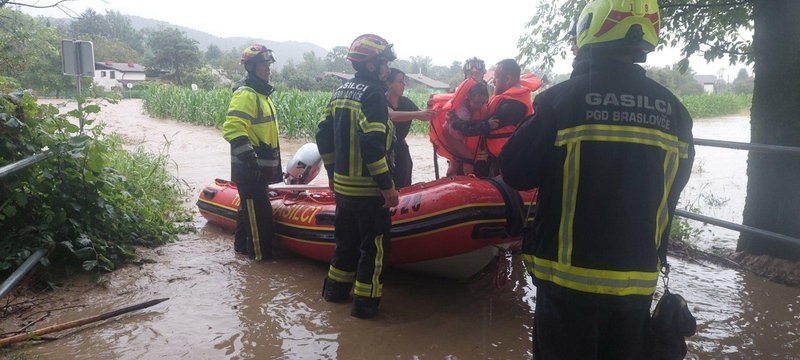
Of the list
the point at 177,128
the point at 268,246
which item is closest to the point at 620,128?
the point at 268,246

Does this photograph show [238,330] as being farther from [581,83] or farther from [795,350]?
[795,350]

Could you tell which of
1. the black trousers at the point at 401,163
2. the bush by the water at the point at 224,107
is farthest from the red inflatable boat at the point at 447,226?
the bush by the water at the point at 224,107

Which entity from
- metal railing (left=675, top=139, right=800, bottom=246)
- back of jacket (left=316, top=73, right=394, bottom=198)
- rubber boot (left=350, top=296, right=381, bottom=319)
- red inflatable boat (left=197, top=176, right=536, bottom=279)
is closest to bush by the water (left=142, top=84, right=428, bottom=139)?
red inflatable boat (left=197, top=176, right=536, bottom=279)

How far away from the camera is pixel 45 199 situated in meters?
3.86

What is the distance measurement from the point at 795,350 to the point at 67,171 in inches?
187

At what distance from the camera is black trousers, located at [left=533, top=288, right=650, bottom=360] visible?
5.39 feet

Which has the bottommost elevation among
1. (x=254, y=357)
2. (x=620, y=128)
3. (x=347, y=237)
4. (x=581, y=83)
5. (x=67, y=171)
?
(x=254, y=357)

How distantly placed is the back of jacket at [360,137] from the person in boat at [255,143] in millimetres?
1169

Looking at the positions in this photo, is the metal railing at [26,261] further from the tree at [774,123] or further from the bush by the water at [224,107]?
the bush by the water at [224,107]

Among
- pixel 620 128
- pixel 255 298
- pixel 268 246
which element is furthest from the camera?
pixel 268 246

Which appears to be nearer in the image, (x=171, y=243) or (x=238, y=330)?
(x=238, y=330)

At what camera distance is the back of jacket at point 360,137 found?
3.21 meters

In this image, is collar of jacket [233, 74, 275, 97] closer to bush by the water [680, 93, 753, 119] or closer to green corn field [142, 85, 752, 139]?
green corn field [142, 85, 752, 139]

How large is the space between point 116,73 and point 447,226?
64.5m
